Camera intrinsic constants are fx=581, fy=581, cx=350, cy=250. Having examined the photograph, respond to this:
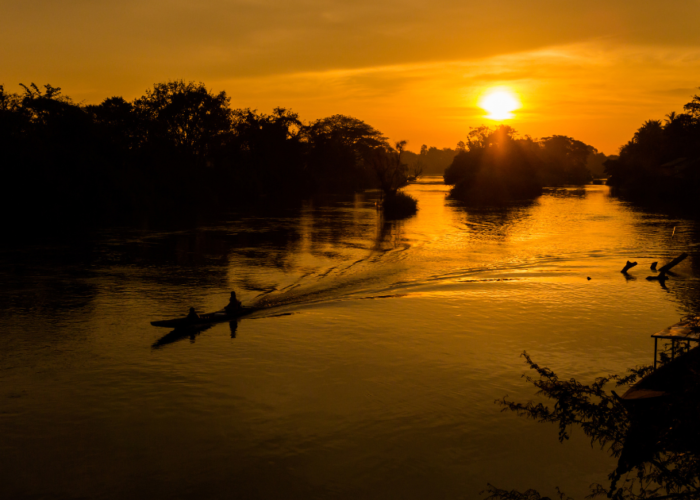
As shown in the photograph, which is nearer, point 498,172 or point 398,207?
point 398,207

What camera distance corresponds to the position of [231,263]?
37562 mm

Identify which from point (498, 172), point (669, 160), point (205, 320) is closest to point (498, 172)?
point (498, 172)

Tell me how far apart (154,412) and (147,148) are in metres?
77.4

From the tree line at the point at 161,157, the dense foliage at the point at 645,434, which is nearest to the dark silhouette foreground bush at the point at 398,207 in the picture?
the tree line at the point at 161,157

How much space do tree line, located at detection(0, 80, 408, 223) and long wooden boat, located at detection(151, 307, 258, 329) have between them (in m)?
38.5

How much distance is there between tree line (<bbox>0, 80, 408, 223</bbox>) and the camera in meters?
55.3

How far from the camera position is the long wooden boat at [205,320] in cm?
2136

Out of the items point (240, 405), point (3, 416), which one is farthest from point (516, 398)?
point (3, 416)

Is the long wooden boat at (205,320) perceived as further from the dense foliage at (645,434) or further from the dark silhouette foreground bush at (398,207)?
the dark silhouette foreground bush at (398,207)

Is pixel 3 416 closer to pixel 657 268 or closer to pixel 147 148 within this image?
pixel 657 268

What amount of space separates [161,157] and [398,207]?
37.7 metres

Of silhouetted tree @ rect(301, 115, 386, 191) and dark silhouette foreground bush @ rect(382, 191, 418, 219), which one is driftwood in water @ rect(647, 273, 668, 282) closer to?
dark silhouette foreground bush @ rect(382, 191, 418, 219)

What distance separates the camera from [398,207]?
7294 cm

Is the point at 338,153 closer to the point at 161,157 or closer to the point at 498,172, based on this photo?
the point at 498,172
